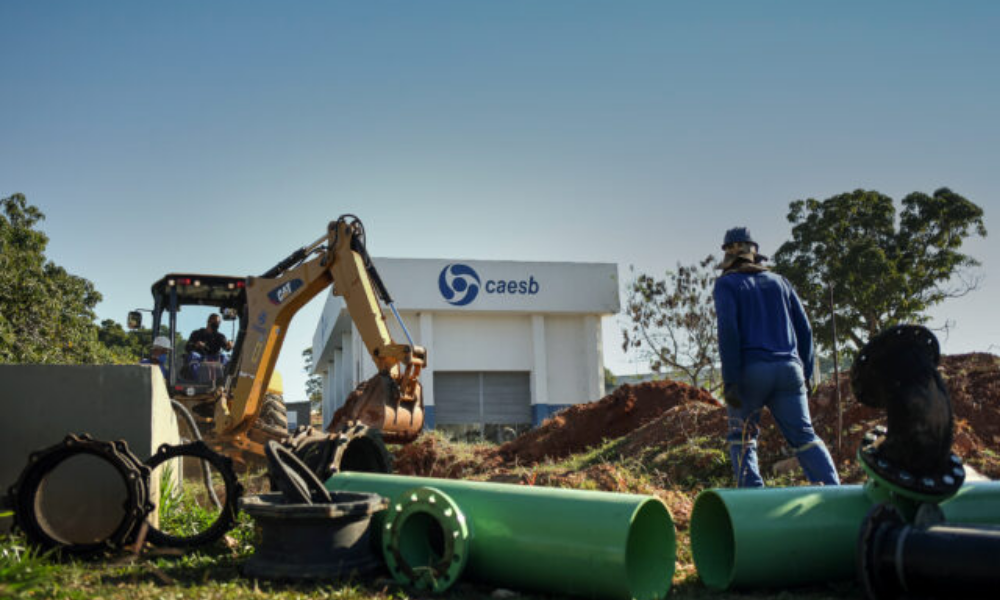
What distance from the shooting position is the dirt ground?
7.99m

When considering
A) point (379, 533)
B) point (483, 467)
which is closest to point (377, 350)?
point (483, 467)

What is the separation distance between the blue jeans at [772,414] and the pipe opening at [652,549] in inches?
62.9

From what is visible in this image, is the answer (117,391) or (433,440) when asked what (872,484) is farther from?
(433,440)

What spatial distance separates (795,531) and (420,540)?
6.33 feet

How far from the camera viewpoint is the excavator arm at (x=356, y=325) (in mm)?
10023

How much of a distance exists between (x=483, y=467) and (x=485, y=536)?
285 inches

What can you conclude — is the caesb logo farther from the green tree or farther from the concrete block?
the concrete block

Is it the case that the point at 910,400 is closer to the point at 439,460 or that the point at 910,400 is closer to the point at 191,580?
the point at 191,580

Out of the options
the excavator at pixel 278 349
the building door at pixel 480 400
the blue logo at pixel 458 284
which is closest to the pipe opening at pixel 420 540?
the excavator at pixel 278 349

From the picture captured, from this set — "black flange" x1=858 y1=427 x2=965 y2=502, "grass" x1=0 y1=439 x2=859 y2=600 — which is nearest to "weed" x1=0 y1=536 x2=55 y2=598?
"grass" x1=0 y1=439 x2=859 y2=600

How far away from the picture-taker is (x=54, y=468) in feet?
15.6

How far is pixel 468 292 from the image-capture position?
26156 mm

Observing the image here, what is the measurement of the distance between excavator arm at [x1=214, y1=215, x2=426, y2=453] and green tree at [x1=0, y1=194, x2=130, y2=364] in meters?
7.04

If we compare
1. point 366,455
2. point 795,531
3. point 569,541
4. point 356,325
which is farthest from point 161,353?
point 795,531
